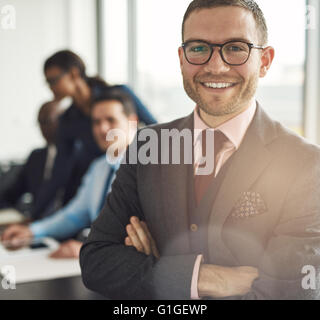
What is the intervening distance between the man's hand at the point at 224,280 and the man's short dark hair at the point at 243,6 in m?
0.47

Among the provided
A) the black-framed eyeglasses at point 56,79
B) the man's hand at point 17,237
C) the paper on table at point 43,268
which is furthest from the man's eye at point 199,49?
the black-framed eyeglasses at point 56,79

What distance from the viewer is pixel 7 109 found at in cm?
472

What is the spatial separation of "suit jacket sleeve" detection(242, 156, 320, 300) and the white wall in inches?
155

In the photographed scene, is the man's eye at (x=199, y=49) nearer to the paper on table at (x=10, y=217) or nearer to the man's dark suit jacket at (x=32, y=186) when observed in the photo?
the man's dark suit jacket at (x=32, y=186)

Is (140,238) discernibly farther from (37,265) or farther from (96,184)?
(96,184)

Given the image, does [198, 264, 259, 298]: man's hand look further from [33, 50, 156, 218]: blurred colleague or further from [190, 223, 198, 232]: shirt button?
[33, 50, 156, 218]: blurred colleague

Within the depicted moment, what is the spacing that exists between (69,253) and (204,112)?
97 centimetres

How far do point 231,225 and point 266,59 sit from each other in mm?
353

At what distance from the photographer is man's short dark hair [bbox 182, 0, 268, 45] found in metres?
0.93

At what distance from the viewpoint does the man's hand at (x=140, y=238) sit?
107cm

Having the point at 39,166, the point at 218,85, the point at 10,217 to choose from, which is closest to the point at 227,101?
the point at 218,85

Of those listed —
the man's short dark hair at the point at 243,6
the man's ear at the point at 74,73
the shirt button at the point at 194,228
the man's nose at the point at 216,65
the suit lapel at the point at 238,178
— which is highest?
the man's short dark hair at the point at 243,6

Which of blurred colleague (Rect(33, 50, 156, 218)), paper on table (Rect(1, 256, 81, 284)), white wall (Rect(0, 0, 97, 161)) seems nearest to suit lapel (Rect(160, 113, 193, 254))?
paper on table (Rect(1, 256, 81, 284))

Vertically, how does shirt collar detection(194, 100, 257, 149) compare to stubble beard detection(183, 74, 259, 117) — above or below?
below
